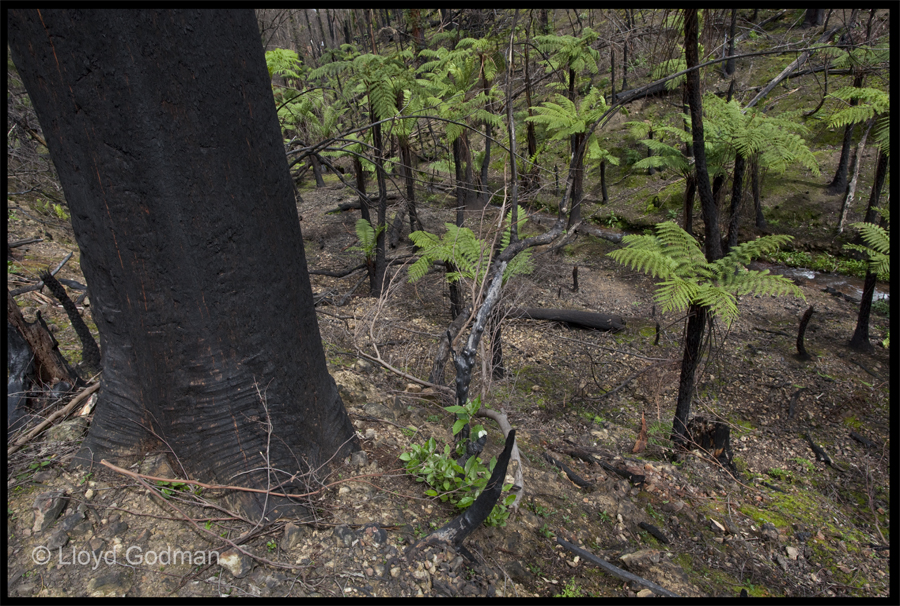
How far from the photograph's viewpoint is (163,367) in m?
2.05

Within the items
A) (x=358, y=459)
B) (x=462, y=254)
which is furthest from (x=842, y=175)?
(x=358, y=459)

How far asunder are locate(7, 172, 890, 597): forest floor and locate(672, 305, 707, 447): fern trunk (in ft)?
0.85

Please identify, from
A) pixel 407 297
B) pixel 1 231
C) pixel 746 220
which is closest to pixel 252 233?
pixel 1 231

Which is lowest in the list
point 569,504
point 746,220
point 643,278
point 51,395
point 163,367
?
point 643,278

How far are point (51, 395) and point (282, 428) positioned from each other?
5.29ft

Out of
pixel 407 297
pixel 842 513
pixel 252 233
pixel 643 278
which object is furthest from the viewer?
pixel 643 278

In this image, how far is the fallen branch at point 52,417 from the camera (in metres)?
2.39

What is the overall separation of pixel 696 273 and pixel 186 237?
12.3 feet

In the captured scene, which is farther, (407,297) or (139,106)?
(407,297)

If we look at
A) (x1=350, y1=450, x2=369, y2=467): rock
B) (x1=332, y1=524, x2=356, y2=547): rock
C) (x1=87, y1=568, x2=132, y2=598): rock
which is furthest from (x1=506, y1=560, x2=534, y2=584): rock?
(x1=87, y1=568, x2=132, y2=598): rock

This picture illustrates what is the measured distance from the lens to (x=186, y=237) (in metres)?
1.83

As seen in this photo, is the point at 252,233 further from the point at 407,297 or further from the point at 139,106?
the point at 407,297

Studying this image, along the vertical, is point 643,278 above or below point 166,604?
below

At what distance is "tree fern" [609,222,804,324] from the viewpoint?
3592 millimetres
